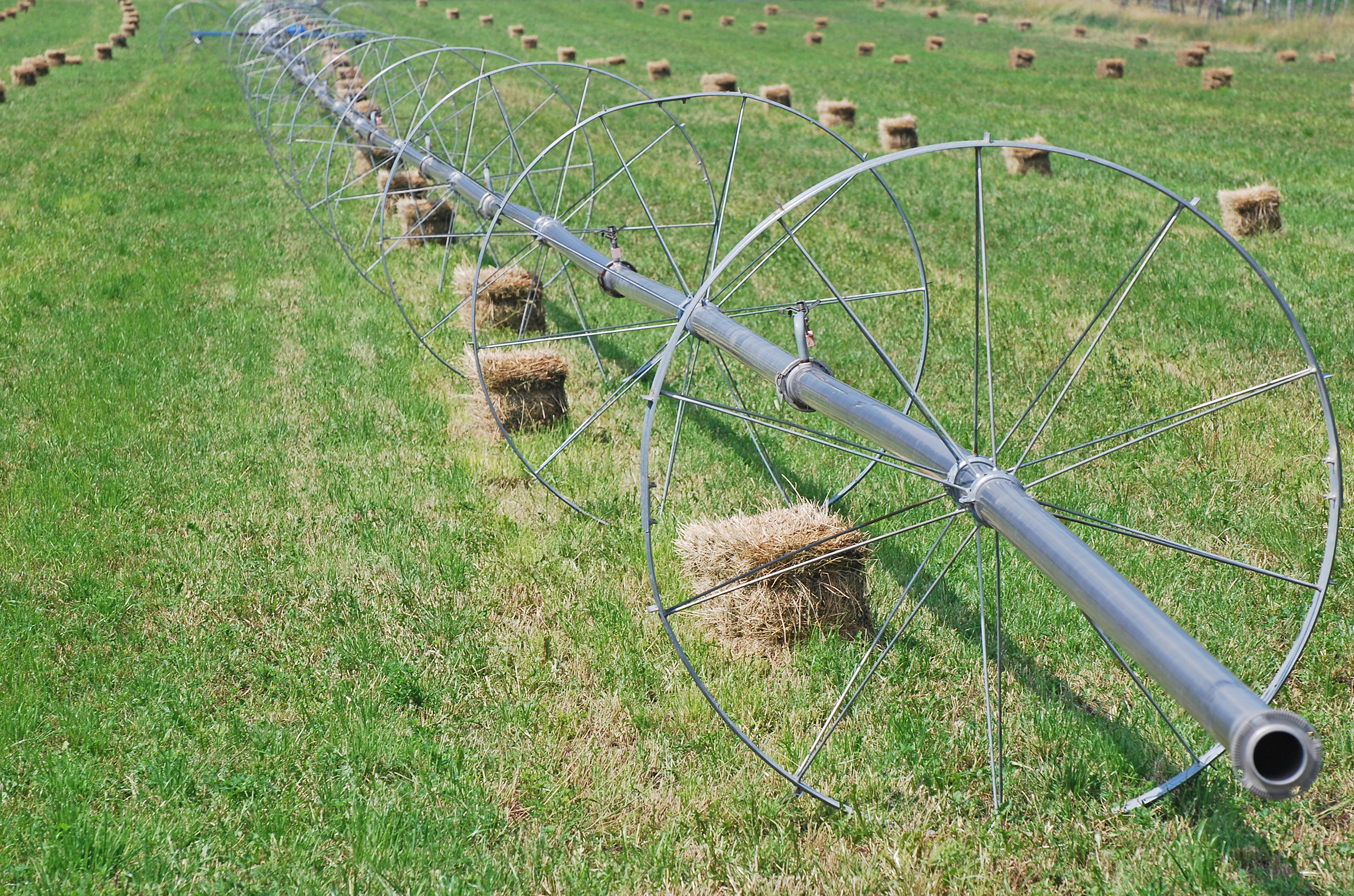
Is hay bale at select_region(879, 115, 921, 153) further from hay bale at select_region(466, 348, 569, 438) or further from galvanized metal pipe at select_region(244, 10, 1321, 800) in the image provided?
galvanized metal pipe at select_region(244, 10, 1321, 800)

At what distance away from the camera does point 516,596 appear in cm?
526

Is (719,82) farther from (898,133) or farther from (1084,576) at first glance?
(1084,576)

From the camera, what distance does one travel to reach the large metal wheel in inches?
149

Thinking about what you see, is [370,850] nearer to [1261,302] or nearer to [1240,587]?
[1240,587]

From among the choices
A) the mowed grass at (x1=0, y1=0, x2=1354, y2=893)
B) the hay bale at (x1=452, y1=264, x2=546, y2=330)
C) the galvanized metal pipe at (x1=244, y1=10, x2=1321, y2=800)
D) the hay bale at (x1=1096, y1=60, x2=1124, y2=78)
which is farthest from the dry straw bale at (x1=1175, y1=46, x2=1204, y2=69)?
the galvanized metal pipe at (x1=244, y1=10, x2=1321, y2=800)

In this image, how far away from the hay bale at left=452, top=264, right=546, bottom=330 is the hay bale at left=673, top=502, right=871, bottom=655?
193 inches

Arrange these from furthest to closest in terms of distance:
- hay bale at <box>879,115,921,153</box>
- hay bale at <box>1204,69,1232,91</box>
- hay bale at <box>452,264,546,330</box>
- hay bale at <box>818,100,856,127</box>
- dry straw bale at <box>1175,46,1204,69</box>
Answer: dry straw bale at <box>1175,46,1204,69</box> < hay bale at <box>1204,69,1232,91</box> < hay bale at <box>818,100,856,127</box> < hay bale at <box>879,115,921,153</box> < hay bale at <box>452,264,546,330</box>

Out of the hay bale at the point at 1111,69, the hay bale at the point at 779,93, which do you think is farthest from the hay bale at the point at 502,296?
the hay bale at the point at 1111,69

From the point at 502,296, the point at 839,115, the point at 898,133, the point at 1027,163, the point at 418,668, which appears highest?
the point at 839,115

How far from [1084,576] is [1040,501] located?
2.66 m

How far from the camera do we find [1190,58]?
29.0 meters

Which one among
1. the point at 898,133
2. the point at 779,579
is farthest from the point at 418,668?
the point at 898,133

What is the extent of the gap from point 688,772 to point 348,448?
157 inches

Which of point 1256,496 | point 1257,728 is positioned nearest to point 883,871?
point 1257,728
